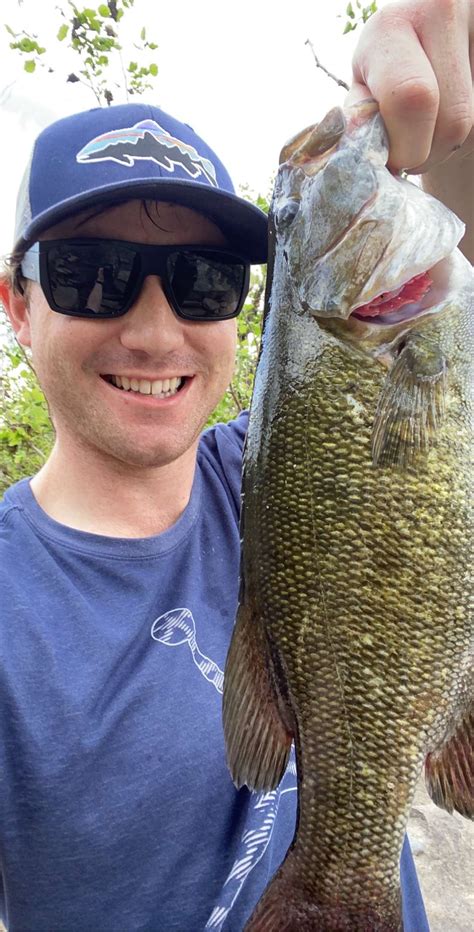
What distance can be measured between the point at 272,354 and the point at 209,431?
3.16ft

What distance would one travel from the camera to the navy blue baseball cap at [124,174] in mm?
1557

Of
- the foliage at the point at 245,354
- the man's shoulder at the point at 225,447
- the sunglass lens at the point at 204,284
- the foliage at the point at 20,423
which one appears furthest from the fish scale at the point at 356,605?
the foliage at the point at 20,423

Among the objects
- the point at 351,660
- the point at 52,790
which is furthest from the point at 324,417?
the point at 52,790

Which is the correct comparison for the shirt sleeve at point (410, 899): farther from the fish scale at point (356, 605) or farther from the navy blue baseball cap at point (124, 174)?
the navy blue baseball cap at point (124, 174)

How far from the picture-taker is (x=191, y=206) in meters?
1.62

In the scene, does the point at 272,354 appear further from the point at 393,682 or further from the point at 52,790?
the point at 52,790

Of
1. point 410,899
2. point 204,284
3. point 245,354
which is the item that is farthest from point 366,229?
point 245,354

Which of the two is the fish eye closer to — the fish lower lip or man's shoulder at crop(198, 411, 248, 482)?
the fish lower lip

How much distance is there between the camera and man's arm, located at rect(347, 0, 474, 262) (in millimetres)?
1088

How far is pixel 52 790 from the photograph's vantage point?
1268mm

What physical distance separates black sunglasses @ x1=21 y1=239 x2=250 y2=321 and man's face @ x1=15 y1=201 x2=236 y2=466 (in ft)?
0.10

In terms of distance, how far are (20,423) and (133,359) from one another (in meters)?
3.73

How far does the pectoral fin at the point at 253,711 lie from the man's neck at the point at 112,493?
1.81 feet

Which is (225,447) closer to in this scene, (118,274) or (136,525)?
(136,525)
